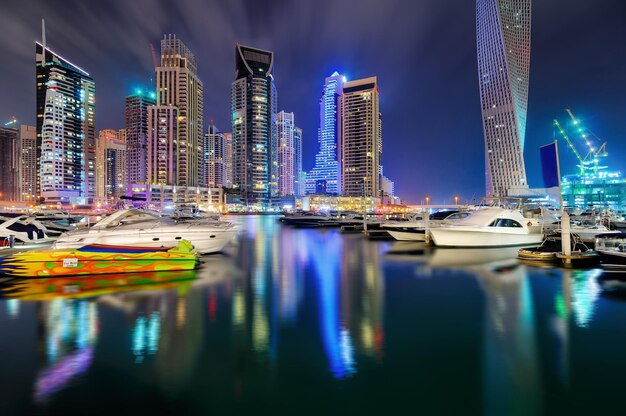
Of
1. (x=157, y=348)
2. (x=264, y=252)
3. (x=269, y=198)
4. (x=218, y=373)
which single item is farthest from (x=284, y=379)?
(x=269, y=198)

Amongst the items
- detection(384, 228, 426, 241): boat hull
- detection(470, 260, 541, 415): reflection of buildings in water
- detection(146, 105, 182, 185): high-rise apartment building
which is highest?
detection(146, 105, 182, 185): high-rise apartment building

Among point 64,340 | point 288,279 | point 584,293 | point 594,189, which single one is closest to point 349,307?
point 288,279

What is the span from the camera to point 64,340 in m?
8.38

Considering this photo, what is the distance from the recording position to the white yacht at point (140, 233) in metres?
17.4

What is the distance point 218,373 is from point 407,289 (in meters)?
9.23

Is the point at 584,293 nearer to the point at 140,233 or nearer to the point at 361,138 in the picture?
the point at 140,233

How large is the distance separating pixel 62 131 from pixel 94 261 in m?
190

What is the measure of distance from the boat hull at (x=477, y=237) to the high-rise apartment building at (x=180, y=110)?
549 ft

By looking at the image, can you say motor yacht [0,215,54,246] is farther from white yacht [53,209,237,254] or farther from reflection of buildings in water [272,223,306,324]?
reflection of buildings in water [272,223,306,324]

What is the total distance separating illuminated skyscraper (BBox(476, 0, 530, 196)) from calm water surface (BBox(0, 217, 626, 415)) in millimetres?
145788

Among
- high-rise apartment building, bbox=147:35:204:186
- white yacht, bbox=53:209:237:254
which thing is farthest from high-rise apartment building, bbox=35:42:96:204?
white yacht, bbox=53:209:237:254

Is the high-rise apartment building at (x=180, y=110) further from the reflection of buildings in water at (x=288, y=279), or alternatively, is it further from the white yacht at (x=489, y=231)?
the white yacht at (x=489, y=231)

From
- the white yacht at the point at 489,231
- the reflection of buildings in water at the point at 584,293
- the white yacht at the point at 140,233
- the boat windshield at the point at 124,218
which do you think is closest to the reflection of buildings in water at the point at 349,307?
the reflection of buildings in water at the point at 584,293

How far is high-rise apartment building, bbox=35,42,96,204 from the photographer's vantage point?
159 metres
